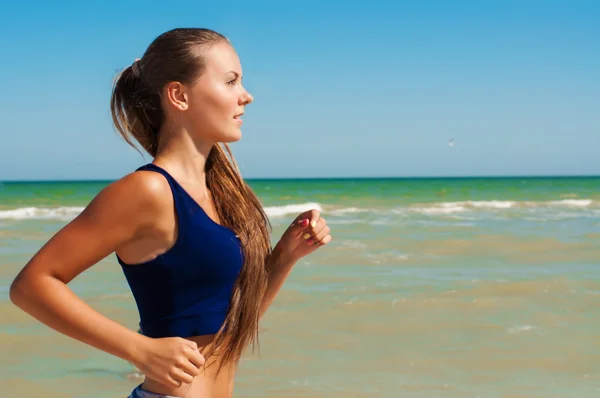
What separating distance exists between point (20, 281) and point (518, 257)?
9355 mm

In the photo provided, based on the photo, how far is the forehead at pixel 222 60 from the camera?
1896mm

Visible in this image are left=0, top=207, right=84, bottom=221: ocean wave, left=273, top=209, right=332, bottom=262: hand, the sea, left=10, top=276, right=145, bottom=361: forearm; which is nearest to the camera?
left=10, top=276, right=145, bottom=361: forearm

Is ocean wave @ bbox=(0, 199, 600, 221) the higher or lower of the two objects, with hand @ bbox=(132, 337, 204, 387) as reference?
lower

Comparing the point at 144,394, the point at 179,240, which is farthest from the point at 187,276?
the point at 144,394

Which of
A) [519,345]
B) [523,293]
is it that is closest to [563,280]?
[523,293]

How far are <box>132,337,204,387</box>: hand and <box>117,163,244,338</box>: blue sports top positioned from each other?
182 millimetres

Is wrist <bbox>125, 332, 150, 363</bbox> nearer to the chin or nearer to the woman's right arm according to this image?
the woman's right arm

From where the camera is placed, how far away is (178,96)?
190cm

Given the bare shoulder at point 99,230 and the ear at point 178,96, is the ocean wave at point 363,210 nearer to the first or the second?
the ear at point 178,96

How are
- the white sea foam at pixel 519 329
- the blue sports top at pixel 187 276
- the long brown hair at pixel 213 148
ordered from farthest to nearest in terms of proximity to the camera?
the white sea foam at pixel 519 329, the long brown hair at pixel 213 148, the blue sports top at pixel 187 276

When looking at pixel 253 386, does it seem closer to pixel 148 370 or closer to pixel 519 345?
pixel 519 345

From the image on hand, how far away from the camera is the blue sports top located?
175cm

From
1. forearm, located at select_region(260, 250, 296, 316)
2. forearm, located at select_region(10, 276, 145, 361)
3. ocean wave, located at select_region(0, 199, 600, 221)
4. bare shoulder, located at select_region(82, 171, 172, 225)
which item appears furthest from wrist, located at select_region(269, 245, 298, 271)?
ocean wave, located at select_region(0, 199, 600, 221)

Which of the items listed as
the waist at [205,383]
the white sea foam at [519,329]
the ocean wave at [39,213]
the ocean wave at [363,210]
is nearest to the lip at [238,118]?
the waist at [205,383]
